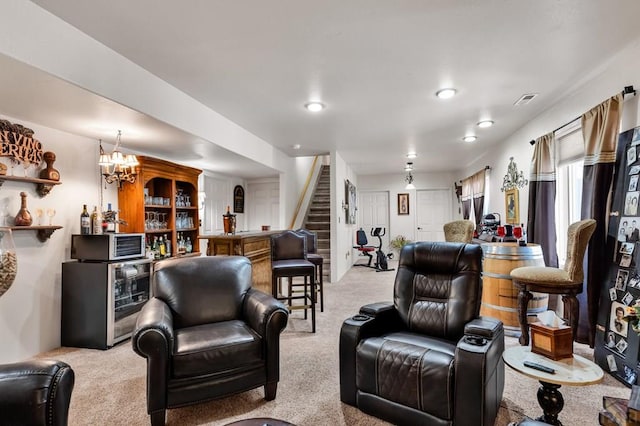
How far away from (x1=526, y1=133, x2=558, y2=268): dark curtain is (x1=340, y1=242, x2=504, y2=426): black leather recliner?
7.01 ft

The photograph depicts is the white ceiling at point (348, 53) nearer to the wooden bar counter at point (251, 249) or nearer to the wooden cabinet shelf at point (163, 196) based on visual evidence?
the wooden cabinet shelf at point (163, 196)

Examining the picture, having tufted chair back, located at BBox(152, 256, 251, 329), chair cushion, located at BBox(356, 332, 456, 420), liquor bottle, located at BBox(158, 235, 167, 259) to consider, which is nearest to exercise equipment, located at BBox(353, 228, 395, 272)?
liquor bottle, located at BBox(158, 235, 167, 259)

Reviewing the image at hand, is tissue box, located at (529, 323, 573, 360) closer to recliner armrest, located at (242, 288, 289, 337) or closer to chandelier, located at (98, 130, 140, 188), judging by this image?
recliner armrest, located at (242, 288, 289, 337)

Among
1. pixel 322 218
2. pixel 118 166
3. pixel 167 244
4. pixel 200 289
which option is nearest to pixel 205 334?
pixel 200 289

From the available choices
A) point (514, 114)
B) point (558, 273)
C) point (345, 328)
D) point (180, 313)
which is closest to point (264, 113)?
point (180, 313)

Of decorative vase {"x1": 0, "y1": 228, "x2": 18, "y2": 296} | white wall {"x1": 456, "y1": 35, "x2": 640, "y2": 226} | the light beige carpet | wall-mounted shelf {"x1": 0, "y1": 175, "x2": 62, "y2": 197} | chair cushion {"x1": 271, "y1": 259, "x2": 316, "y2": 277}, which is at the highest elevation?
white wall {"x1": 456, "y1": 35, "x2": 640, "y2": 226}

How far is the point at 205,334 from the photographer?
2143 millimetres

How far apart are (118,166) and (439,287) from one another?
3.51 m

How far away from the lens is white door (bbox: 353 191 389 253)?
31.1 feet

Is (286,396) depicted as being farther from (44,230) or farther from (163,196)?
(163,196)

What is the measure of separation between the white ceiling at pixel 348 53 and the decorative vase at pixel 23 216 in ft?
2.46

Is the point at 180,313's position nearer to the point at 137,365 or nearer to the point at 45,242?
the point at 137,365

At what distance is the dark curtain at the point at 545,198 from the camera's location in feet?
12.2

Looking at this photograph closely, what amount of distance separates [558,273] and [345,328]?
2.08 m
